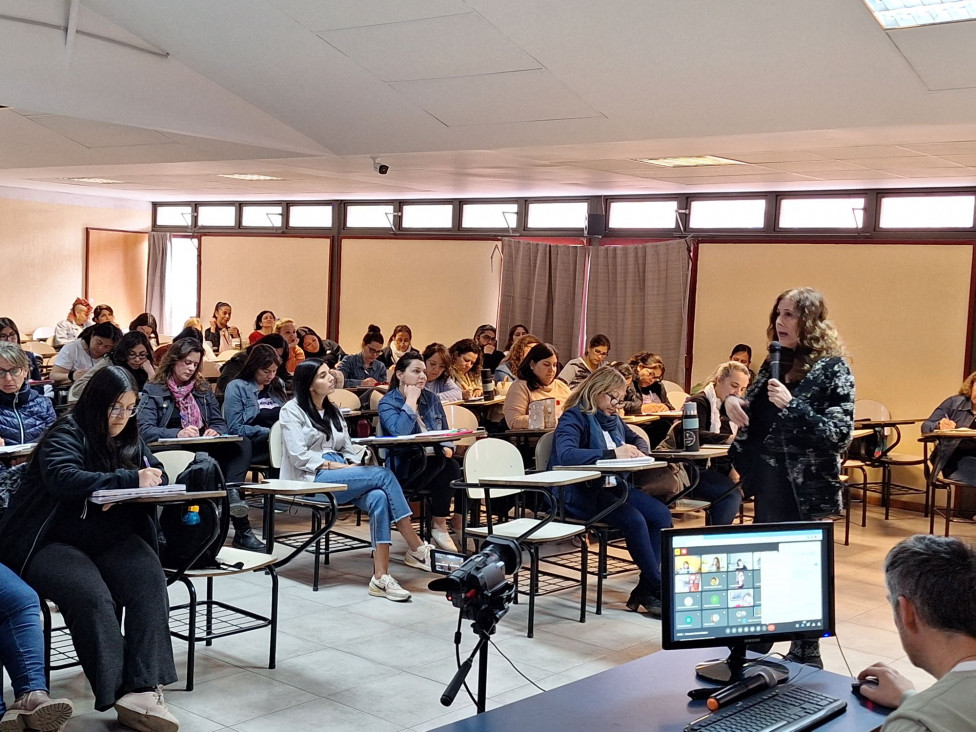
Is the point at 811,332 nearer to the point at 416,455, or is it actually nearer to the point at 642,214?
the point at 416,455

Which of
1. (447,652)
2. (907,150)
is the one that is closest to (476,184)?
(907,150)

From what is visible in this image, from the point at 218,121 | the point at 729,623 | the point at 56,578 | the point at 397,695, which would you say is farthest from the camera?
the point at 218,121

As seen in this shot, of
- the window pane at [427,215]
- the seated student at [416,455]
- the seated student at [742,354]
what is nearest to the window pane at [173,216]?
the window pane at [427,215]

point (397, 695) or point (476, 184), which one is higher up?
point (476, 184)

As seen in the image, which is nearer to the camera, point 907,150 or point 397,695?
point 397,695

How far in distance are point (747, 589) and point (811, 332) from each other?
164 centimetres

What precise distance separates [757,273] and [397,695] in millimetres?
6377

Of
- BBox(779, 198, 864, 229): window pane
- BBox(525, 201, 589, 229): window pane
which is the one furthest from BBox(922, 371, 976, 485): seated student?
BBox(525, 201, 589, 229): window pane

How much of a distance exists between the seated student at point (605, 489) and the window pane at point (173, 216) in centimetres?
1061

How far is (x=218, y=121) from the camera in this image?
23.2ft

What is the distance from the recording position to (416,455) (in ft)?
20.7

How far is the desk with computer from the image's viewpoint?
215 centimetres

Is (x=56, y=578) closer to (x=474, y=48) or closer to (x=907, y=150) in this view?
(x=474, y=48)

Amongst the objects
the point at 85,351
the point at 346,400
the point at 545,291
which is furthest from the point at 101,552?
the point at 545,291
